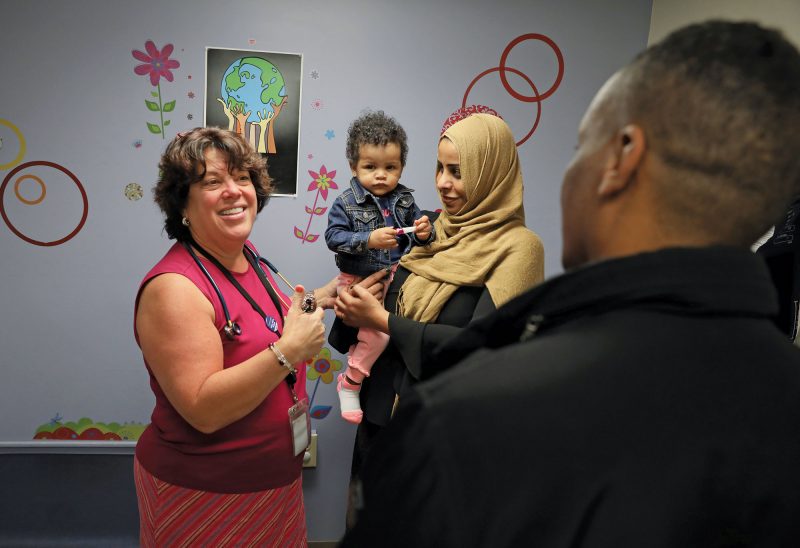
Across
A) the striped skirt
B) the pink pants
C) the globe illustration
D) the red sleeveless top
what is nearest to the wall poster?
the globe illustration

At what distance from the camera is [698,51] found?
0.58m

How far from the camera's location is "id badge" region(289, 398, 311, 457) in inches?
61.0

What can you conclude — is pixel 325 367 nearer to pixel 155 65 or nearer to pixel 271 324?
pixel 271 324

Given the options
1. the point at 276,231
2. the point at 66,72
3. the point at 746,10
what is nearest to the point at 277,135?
the point at 276,231

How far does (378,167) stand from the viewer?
7.04 feet

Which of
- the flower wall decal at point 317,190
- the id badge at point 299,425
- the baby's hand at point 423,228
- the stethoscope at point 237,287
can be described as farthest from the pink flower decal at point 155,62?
the id badge at point 299,425

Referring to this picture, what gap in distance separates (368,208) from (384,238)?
27 cm

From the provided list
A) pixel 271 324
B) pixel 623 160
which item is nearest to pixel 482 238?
pixel 271 324

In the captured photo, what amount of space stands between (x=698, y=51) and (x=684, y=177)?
134 mm

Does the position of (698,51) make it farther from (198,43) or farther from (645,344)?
(198,43)

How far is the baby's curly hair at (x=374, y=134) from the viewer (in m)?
2.13

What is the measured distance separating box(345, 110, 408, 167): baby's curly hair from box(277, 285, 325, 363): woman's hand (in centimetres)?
84

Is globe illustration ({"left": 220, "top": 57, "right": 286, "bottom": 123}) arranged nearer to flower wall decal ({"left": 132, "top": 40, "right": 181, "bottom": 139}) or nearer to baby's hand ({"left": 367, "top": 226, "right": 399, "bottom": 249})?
flower wall decal ({"left": 132, "top": 40, "right": 181, "bottom": 139})

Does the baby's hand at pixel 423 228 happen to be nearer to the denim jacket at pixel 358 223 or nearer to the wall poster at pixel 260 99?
the denim jacket at pixel 358 223
